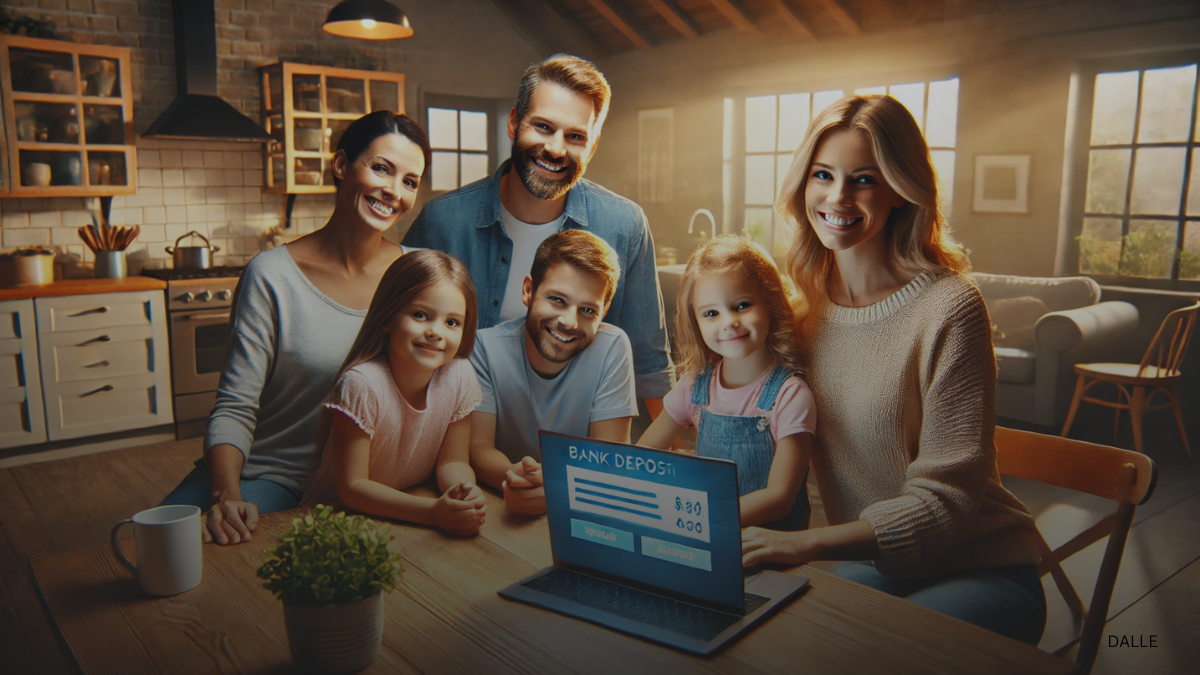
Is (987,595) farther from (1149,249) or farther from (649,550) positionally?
(1149,249)

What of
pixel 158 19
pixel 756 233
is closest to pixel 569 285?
pixel 158 19

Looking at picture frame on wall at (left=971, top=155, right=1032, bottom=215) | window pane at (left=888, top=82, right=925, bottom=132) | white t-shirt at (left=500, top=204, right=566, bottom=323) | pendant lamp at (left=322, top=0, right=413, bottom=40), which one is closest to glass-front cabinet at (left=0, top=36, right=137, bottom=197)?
pendant lamp at (left=322, top=0, right=413, bottom=40)

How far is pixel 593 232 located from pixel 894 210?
1.96ft

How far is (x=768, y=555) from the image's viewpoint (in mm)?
1142

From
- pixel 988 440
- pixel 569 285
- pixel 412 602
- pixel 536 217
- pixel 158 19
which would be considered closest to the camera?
pixel 412 602

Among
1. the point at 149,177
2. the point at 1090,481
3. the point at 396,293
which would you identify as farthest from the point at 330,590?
the point at 149,177

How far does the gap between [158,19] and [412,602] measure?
5071mm

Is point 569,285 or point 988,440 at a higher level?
point 569,285

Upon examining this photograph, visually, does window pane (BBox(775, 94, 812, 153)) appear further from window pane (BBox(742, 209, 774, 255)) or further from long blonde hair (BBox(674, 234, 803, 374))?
long blonde hair (BBox(674, 234, 803, 374))

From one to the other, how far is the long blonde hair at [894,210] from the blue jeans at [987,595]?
48cm

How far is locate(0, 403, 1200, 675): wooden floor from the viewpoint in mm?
2465

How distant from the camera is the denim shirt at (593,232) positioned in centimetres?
166

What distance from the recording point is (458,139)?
6.64m

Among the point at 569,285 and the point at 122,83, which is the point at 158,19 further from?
the point at 569,285
